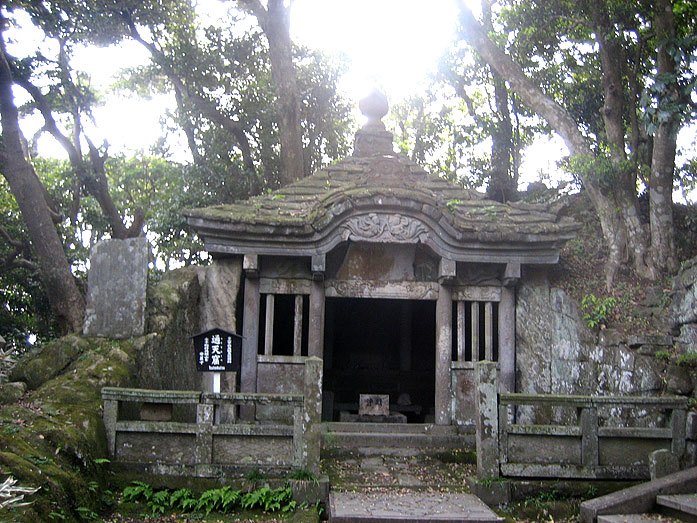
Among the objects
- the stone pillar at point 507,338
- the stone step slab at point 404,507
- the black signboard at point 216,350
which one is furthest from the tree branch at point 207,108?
the stone step slab at point 404,507

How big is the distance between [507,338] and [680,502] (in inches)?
157

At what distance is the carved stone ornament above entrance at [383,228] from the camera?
9656 mm

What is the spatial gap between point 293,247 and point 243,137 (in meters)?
8.75


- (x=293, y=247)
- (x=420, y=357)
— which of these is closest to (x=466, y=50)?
(x=420, y=357)

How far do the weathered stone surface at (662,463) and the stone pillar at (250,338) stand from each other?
532 centimetres

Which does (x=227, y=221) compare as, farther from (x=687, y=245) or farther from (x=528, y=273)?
(x=687, y=245)

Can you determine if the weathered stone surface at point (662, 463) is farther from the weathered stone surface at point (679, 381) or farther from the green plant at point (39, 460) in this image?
the green plant at point (39, 460)

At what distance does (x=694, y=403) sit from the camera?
27.0ft

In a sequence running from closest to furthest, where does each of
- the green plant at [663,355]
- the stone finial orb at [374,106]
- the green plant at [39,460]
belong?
1. the green plant at [39,460]
2. the green plant at [663,355]
3. the stone finial orb at [374,106]

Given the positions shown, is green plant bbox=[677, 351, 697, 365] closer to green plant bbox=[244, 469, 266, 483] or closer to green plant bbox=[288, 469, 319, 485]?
green plant bbox=[288, 469, 319, 485]

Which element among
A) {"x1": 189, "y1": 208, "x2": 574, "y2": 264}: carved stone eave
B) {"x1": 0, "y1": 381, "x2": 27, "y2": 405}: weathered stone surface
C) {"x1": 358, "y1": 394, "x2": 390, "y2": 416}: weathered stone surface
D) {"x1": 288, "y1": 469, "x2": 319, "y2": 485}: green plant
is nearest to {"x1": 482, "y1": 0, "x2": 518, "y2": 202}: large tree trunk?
{"x1": 189, "y1": 208, "x2": 574, "y2": 264}: carved stone eave

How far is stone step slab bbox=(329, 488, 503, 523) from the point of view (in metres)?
6.36

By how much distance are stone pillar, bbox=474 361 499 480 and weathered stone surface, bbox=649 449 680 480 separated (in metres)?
1.65

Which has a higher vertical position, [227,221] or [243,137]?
[243,137]
